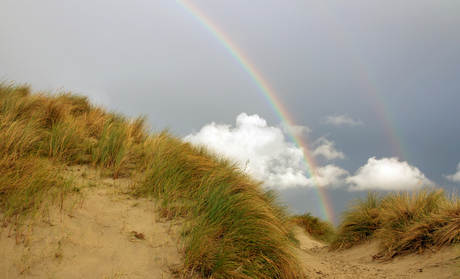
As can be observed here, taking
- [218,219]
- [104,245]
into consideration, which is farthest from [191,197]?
[104,245]

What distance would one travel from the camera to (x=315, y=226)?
41.6 ft

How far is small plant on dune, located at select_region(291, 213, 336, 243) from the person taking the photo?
12430 mm

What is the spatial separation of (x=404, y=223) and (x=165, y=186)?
17.0ft

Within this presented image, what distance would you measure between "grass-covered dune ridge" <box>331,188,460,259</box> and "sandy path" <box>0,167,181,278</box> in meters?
4.68

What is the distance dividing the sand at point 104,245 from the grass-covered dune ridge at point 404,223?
13.7 inches

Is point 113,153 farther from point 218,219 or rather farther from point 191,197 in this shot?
point 218,219

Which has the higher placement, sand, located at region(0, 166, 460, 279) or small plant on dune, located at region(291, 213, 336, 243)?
small plant on dune, located at region(291, 213, 336, 243)

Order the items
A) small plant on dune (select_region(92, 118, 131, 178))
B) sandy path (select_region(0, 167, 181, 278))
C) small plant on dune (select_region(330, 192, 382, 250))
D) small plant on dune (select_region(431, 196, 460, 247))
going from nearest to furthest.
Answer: sandy path (select_region(0, 167, 181, 278)), small plant on dune (select_region(431, 196, 460, 247)), small plant on dune (select_region(92, 118, 131, 178)), small plant on dune (select_region(330, 192, 382, 250))

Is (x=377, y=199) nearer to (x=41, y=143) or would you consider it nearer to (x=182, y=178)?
(x=182, y=178)

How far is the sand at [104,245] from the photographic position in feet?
9.82

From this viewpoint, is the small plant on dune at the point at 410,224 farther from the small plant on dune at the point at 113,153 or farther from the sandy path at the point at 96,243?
the small plant on dune at the point at 113,153

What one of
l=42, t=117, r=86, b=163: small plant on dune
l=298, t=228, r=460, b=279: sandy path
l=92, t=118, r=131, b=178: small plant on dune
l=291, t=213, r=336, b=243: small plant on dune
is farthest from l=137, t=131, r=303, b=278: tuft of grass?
l=291, t=213, r=336, b=243: small plant on dune

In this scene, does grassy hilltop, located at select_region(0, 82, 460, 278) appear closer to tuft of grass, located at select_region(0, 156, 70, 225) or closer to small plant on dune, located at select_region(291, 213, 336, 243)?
tuft of grass, located at select_region(0, 156, 70, 225)

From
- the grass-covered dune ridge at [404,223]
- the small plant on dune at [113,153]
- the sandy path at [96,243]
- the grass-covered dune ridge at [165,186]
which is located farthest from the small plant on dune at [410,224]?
the small plant on dune at [113,153]
